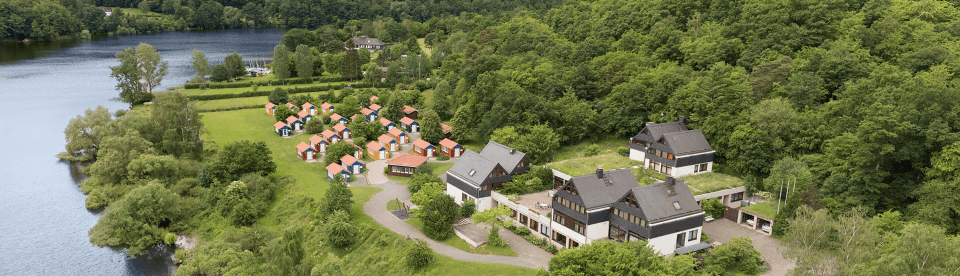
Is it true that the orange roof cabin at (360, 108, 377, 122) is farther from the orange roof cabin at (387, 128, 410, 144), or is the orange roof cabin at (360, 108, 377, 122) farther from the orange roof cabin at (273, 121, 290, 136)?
the orange roof cabin at (273, 121, 290, 136)

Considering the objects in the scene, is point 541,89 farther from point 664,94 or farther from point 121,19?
point 121,19

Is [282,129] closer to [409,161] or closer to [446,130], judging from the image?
[446,130]

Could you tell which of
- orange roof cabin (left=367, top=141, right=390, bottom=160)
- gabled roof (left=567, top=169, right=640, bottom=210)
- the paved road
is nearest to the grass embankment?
orange roof cabin (left=367, top=141, right=390, bottom=160)

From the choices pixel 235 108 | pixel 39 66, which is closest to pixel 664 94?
pixel 235 108

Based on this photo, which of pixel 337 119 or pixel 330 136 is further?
pixel 337 119

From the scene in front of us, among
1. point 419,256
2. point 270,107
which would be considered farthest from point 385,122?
point 419,256

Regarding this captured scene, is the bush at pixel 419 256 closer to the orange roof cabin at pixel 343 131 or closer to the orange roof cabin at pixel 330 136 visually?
the orange roof cabin at pixel 330 136
